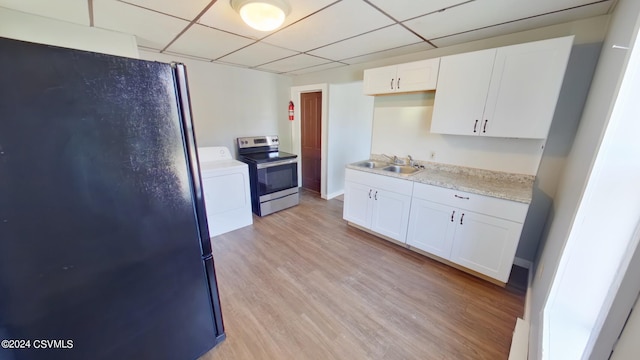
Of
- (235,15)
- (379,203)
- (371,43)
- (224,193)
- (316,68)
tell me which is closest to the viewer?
(235,15)

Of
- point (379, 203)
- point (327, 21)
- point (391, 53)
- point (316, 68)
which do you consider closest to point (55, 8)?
point (327, 21)

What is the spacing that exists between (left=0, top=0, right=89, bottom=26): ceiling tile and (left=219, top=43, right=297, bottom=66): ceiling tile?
1331mm

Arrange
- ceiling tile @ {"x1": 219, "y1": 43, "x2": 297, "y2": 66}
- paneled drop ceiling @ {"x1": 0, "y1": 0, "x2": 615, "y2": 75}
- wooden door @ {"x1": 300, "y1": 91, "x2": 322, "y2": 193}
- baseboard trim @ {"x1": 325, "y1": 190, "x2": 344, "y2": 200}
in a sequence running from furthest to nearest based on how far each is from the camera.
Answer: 1. baseboard trim @ {"x1": 325, "y1": 190, "x2": 344, "y2": 200}
2. wooden door @ {"x1": 300, "y1": 91, "x2": 322, "y2": 193}
3. ceiling tile @ {"x1": 219, "y1": 43, "x2": 297, "y2": 66}
4. paneled drop ceiling @ {"x1": 0, "y1": 0, "x2": 615, "y2": 75}

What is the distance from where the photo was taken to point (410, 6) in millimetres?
1560

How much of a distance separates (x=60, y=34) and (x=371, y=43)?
2.84m

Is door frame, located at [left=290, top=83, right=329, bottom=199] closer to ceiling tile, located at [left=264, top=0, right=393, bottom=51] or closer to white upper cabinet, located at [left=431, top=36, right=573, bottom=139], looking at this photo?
ceiling tile, located at [left=264, top=0, right=393, bottom=51]

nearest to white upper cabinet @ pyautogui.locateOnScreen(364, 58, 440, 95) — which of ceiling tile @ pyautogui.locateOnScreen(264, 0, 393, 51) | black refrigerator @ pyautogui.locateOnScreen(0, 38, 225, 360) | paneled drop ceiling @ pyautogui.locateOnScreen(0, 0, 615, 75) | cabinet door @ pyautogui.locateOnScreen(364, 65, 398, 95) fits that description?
cabinet door @ pyautogui.locateOnScreen(364, 65, 398, 95)

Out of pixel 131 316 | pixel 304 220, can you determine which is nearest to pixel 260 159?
pixel 304 220

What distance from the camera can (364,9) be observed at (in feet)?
5.31

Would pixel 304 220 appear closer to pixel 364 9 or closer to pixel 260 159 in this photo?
pixel 260 159

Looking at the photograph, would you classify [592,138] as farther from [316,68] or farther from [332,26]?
[316,68]

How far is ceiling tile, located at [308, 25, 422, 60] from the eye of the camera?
6.73 ft

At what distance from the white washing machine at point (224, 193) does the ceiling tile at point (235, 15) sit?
1.50 meters

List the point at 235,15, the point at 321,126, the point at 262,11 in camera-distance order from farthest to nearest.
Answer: the point at 321,126 → the point at 235,15 → the point at 262,11
